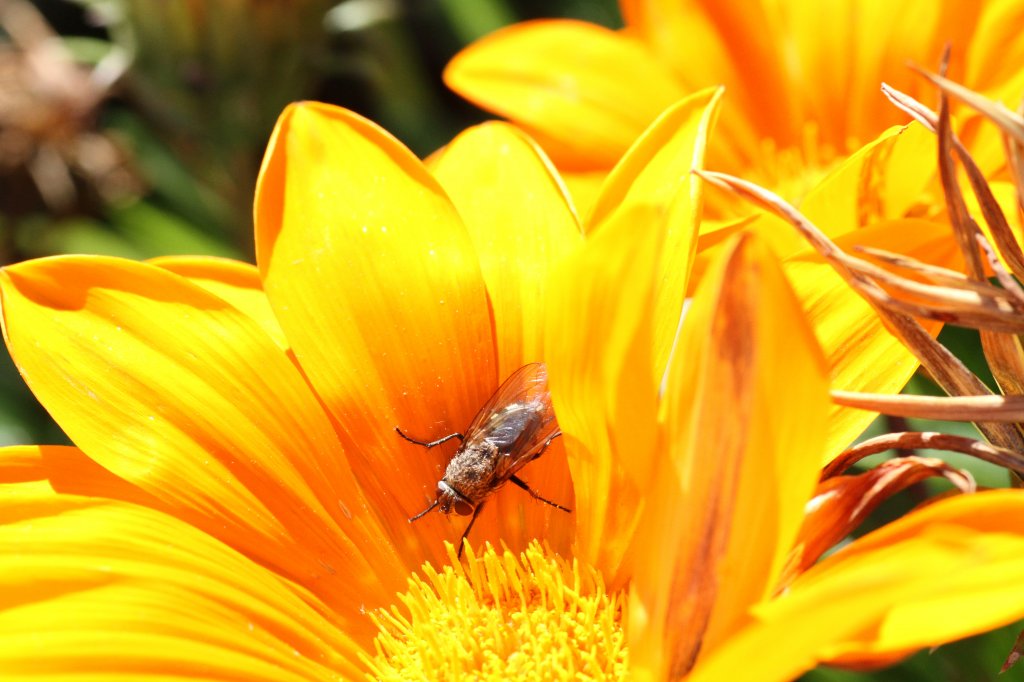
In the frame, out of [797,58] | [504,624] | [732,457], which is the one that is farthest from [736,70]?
[732,457]

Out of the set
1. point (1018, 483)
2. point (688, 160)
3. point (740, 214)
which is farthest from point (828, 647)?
point (740, 214)

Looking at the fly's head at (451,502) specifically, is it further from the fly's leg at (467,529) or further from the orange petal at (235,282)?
the orange petal at (235,282)

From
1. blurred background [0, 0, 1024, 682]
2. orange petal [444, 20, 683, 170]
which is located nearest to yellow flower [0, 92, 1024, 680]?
orange petal [444, 20, 683, 170]

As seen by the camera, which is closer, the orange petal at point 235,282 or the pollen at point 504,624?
the pollen at point 504,624

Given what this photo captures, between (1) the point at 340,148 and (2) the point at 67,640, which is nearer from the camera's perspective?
(2) the point at 67,640

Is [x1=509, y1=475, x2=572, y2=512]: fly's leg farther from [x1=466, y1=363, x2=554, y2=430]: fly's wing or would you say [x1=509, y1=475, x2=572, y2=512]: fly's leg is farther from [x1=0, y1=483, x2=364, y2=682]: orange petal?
[x1=0, y1=483, x2=364, y2=682]: orange petal

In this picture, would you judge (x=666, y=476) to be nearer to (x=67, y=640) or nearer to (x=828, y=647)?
(x=828, y=647)

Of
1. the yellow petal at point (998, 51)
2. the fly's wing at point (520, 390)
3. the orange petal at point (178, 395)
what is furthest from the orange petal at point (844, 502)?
the yellow petal at point (998, 51)
